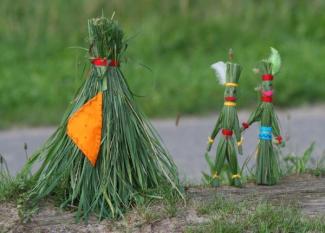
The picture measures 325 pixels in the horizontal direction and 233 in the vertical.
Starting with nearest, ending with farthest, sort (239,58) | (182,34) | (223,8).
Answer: (239,58) → (182,34) → (223,8)

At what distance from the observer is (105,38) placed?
3324 mm

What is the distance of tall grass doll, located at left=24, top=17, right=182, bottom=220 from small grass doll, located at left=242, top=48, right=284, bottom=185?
46 centimetres

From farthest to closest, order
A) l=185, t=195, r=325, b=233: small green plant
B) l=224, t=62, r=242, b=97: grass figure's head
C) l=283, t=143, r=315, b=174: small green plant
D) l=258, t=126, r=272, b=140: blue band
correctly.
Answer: l=283, t=143, r=315, b=174: small green plant
l=258, t=126, r=272, b=140: blue band
l=224, t=62, r=242, b=97: grass figure's head
l=185, t=195, r=325, b=233: small green plant

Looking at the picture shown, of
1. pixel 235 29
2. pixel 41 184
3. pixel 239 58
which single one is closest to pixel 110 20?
pixel 41 184

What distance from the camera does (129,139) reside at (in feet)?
10.9

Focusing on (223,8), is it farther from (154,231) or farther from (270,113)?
(154,231)

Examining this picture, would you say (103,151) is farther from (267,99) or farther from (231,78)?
(267,99)

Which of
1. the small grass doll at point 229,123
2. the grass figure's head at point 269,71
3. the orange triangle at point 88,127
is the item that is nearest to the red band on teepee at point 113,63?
the orange triangle at point 88,127

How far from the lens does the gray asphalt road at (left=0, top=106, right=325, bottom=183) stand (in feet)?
19.7

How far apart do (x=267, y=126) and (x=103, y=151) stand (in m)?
0.80

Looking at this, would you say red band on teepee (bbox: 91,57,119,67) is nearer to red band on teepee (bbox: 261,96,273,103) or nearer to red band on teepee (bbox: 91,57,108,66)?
red band on teepee (bbox: 91,57,108,66)

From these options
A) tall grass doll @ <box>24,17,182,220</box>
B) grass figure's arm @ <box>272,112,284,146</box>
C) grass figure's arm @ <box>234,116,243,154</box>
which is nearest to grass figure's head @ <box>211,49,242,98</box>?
grass figure's arm @ <box>234,116,243,154</box>

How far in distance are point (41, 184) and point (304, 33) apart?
19.0 ft

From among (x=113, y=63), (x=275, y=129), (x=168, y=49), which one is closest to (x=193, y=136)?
(x=168, y=49)
